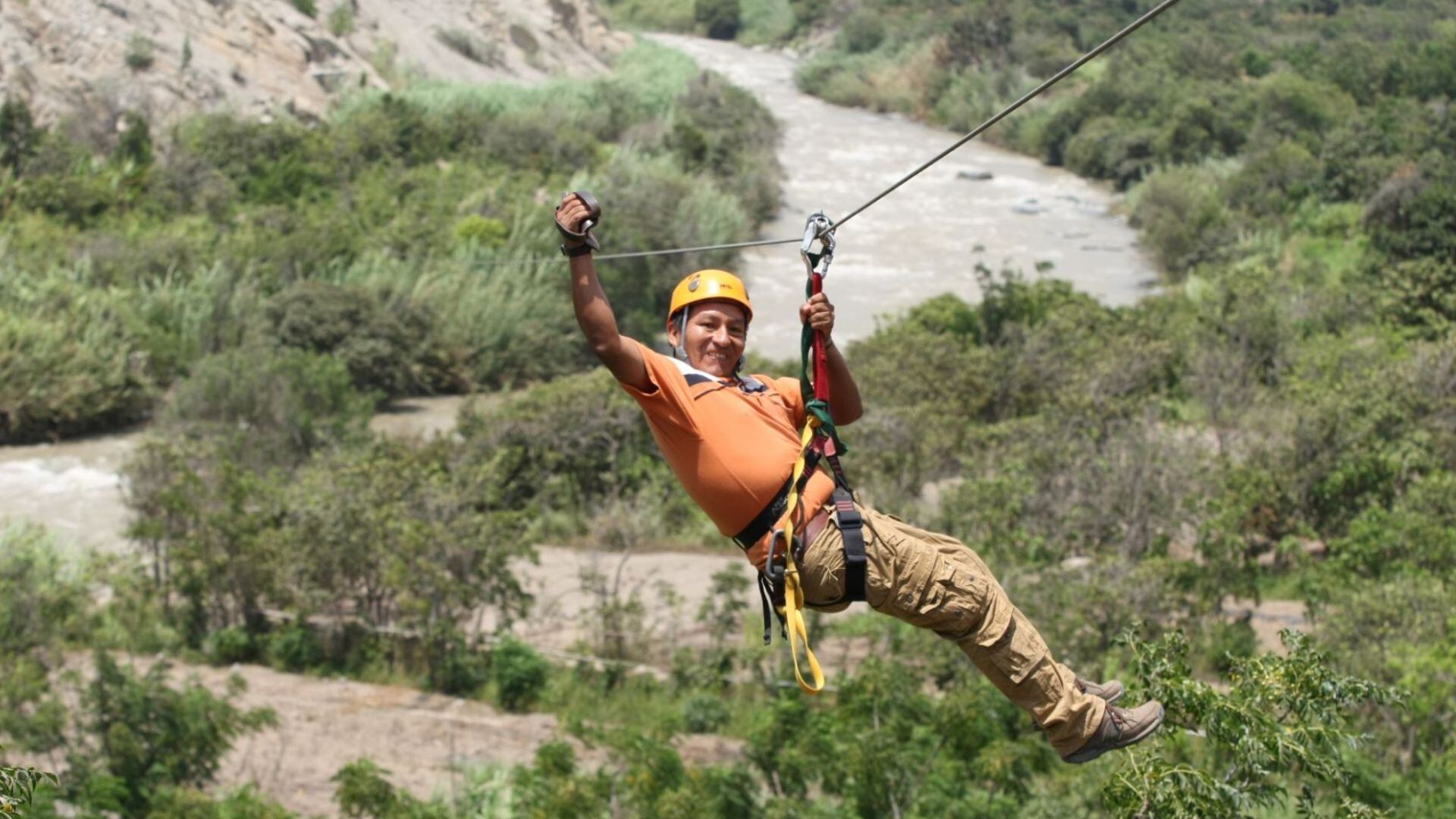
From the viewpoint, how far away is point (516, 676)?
14.0 metres

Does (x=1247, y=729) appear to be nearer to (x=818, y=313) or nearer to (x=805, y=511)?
(x=805, y=511)

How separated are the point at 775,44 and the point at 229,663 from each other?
56.7 m

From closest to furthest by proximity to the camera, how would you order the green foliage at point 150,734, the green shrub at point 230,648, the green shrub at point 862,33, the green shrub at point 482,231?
the green foliage at point 150,734 < the green shrub at point 230,648 < the green shrub at point 482,231 < the green shrub at point 862,33

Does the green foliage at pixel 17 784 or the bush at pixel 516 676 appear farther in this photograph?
the bush at pixel 516 676

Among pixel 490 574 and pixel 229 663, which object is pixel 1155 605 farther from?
pixel 229 663

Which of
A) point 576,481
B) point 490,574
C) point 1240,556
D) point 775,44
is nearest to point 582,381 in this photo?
point 576,481

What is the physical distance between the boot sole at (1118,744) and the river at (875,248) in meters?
14.2

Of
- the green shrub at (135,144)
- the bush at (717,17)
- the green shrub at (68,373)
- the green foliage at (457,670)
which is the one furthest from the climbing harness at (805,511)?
the bush at (717,17)

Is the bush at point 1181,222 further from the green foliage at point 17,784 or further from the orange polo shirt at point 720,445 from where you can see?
the green foliage at point 17,784

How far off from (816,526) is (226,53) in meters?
32.7

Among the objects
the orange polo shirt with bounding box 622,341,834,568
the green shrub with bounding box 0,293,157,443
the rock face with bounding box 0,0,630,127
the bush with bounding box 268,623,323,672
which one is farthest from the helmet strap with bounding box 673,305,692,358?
the rock face with bounding box 0,0,630,127

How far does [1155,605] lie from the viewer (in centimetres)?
1366

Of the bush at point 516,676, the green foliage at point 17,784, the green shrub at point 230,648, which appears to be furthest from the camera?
the green shrub at point 230,648

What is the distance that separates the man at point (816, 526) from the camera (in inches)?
188
